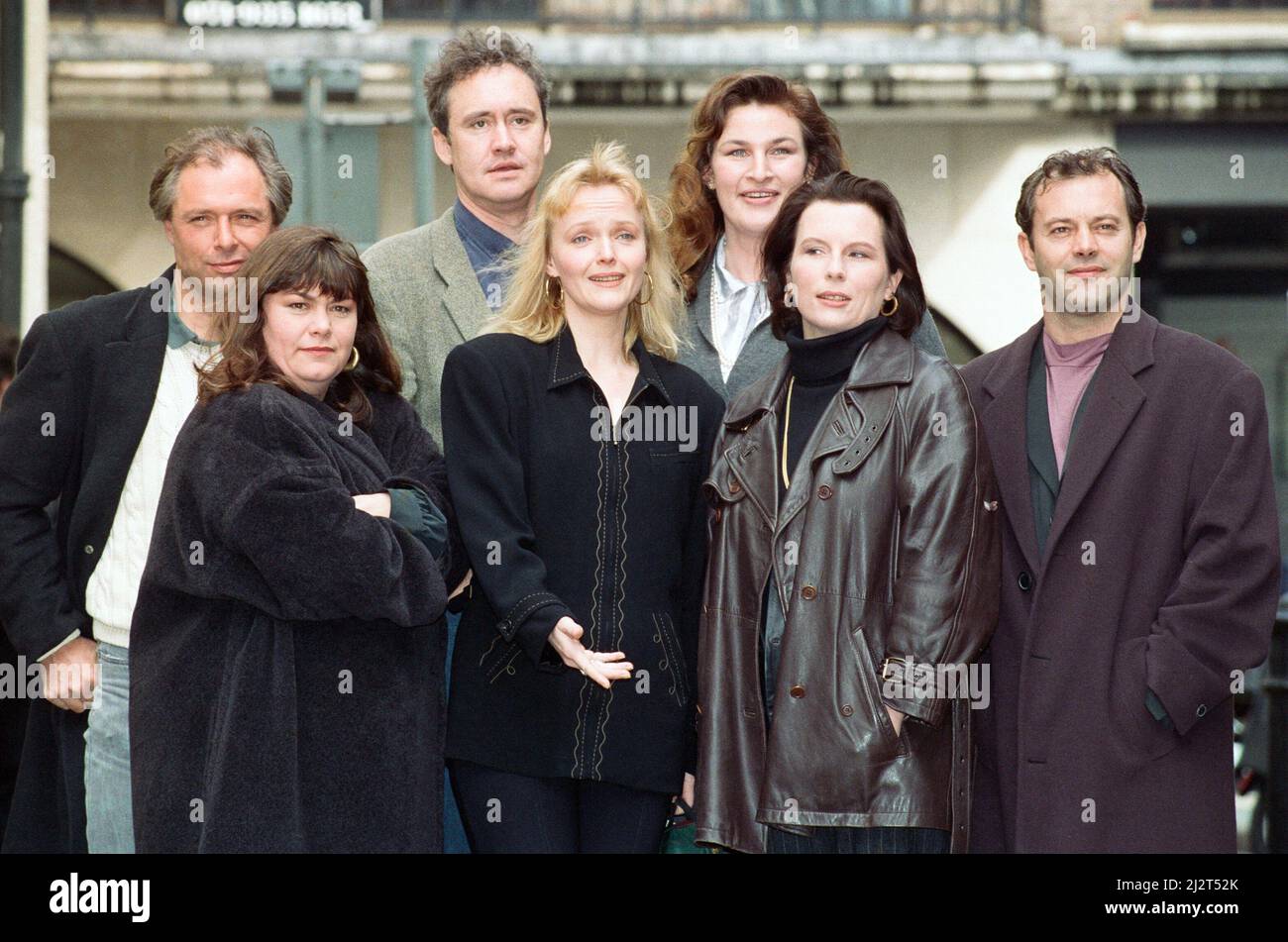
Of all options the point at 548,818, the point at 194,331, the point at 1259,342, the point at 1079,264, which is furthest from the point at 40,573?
the point at 1259,342

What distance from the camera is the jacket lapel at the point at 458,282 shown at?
5.22 m

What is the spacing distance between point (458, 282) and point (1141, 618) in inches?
82.4

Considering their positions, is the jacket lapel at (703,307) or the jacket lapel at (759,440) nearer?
the jacket lapel at (759,440)

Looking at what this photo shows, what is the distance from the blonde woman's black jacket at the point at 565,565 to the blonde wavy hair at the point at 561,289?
0.13 m

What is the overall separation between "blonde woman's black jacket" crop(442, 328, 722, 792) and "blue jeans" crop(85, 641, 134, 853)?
35.9 inches

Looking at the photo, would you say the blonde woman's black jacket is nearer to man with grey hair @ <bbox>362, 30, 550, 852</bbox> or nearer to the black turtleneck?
the black turtleneck

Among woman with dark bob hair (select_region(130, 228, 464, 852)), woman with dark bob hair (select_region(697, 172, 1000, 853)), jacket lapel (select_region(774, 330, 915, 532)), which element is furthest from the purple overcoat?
woman with dark bob hair (select_region(130, 228, 464, 852))

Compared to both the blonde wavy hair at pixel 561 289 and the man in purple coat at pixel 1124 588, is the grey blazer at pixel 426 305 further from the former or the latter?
the man in purple coat at pixel 1124 588

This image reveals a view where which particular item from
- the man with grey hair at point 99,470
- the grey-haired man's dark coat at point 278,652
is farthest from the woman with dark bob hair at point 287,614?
the man with grey hair at point 99,470

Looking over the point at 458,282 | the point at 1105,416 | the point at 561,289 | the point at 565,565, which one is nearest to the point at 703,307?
the point at 561,289

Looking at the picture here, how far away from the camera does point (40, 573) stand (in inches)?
196

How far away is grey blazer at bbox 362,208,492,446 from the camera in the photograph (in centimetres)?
517

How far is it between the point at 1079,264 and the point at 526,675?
5.94 feet
